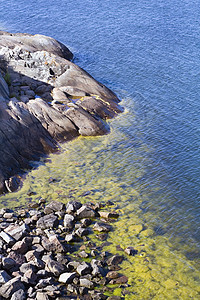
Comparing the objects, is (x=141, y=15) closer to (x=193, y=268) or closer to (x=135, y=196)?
(x=135, y=196)

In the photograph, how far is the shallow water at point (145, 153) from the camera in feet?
67.9

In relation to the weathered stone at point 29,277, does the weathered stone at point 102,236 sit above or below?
below

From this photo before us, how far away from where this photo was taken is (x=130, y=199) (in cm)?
2536

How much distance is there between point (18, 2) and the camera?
3073 inches

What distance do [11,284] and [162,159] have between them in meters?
17.1

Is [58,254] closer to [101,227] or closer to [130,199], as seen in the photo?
[101,227]

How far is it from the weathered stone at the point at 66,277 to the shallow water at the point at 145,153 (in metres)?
2.71

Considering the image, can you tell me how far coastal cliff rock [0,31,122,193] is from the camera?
1137 inches

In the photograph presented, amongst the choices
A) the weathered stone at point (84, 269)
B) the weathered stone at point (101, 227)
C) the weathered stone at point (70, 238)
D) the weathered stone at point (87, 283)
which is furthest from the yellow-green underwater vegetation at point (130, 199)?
the weathered stone at point (70, 238)

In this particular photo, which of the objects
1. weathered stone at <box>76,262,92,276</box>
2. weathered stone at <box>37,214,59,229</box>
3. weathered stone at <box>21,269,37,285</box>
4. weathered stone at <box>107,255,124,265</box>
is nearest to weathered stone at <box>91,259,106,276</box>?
weathered stone at <box>76,262,92,276</box>

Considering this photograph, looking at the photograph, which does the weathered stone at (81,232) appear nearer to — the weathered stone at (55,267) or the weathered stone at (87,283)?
the weathered stone at (55,267)

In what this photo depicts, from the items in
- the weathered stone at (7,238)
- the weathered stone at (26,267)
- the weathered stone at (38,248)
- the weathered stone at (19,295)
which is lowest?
the weathered stone at (38,248)

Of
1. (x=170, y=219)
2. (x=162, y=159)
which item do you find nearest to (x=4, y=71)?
(x=162, y=159)

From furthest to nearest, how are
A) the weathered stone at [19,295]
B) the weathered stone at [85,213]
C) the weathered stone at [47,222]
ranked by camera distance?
the weathered stone at [85,213], the weathered stone at [47,222], the weathered stone at [19,295]
